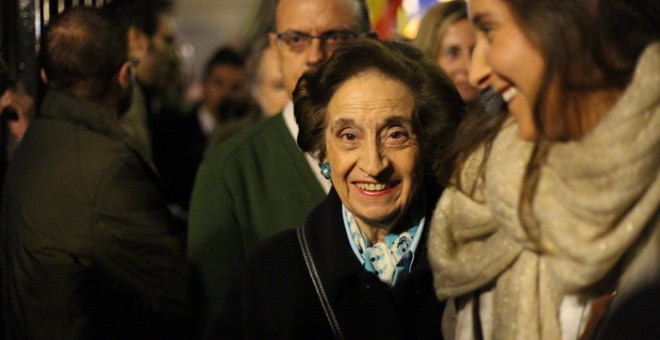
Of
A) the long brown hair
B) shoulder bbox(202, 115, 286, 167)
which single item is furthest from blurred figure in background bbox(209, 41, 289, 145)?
the long brown hair

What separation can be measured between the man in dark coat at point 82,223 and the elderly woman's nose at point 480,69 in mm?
2095

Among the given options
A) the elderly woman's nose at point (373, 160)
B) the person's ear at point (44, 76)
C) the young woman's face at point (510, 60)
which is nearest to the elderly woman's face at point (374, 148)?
the elderly woman's nose at point (373, 160)

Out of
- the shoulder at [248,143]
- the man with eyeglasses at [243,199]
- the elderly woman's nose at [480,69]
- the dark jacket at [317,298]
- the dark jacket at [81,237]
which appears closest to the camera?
the elderly woman's nose at [480,69]

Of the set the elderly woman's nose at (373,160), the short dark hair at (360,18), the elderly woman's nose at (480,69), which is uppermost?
the elderly woman's nose at (480,69)

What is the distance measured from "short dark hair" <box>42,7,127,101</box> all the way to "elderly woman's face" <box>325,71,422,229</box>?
1.47m

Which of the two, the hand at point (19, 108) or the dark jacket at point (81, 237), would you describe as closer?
the dark jacket at point (81, 237)

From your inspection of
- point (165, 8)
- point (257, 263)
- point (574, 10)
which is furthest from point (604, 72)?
point (165, 8)

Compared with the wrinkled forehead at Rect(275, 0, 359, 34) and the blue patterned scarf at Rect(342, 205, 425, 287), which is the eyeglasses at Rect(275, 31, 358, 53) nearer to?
the wrinkled forehead at Rect(275, 0, 359, 34)

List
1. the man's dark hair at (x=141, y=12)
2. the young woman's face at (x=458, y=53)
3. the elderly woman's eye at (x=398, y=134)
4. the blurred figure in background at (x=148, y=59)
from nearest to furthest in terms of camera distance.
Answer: the elderly woman's eye at (x=398, y=134), the young woman's face at (x=458, y=53), the man's dark hair at (x=141, y=12), the blurred figure in background at (x=148, y=59)

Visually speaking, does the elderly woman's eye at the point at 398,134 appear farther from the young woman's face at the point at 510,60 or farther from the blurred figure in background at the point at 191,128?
the blurred figure in background at the point at 191,128

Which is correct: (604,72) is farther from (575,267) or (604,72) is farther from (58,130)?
(58,130)

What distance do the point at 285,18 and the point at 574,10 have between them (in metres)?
2.22

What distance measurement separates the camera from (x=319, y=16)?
448 centimetres

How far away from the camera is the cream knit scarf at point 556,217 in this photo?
242cm
